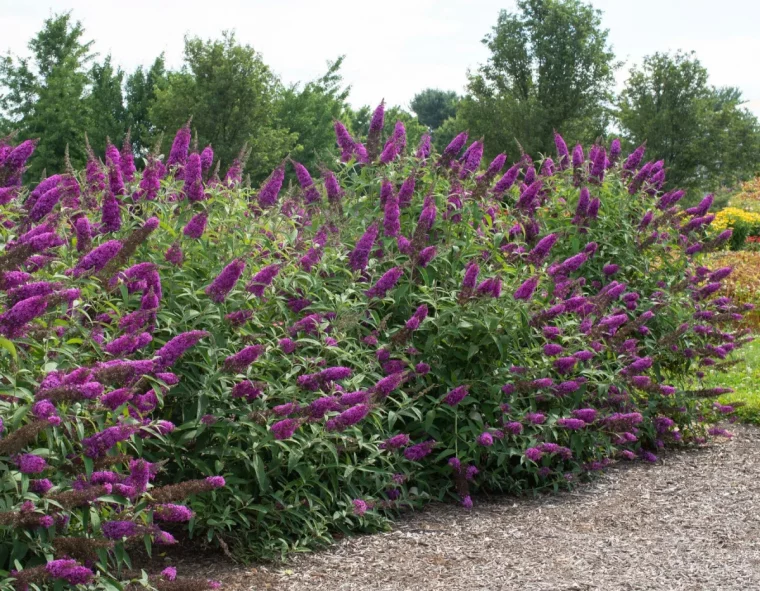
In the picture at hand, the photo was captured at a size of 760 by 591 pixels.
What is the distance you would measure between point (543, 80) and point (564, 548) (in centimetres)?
3113

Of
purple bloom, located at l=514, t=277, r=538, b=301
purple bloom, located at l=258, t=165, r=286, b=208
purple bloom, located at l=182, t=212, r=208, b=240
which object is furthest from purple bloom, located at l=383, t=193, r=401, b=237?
purple bloom, located at l=182, t=212, r=208, b=240

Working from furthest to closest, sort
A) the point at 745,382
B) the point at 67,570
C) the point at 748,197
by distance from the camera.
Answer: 1. the point at 748,197
2. the point at 745,382
3. the point at 67,570

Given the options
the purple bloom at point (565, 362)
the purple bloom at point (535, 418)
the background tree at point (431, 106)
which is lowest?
the purple bloom at point (535, 418)

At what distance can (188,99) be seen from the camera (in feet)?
86.5

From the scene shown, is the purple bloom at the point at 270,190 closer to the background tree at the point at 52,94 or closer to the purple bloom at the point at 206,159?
the purple bloom at the point at 206,159

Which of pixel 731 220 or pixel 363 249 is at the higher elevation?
pixel 731 220

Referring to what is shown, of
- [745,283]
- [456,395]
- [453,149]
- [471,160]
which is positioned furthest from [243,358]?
[745,283]

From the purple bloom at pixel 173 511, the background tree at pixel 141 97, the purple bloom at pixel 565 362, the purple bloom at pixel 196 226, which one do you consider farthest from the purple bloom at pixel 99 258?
the background tree at pixel 141 97

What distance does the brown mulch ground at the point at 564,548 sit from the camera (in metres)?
4.26

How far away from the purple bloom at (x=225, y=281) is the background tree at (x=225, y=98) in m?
21.6

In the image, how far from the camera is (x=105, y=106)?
99.7 ft

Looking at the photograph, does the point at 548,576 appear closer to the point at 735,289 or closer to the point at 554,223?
the point at 554,223

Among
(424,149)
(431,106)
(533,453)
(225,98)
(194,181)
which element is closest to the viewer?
(194,181)

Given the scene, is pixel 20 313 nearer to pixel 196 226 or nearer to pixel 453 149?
pixel 196 226
